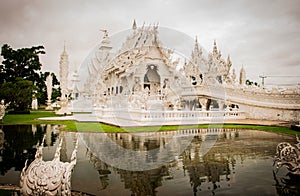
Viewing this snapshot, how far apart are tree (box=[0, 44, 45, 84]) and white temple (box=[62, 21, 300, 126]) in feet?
47.6

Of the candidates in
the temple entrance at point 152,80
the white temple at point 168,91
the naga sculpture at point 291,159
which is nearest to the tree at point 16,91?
the white temple at point 168,91

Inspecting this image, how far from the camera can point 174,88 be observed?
2484 centimetres

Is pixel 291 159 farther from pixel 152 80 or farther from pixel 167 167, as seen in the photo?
pixel 152 80

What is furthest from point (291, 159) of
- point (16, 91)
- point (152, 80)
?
point (16, 91)

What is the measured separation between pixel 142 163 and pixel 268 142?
5.68 meters

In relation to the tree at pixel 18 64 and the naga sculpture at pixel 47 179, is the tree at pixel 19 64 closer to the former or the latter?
the tree at pixel 18 64

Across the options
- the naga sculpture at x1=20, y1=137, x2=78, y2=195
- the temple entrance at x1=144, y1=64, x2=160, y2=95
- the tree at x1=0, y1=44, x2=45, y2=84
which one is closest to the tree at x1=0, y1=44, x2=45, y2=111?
the tree at x1=0, y1=44, x2=45, y2=84

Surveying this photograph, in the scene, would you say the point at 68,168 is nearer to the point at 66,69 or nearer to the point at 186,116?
the point at 186,116

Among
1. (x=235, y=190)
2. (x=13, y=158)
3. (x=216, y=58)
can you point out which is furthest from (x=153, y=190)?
(x=216, y=58)

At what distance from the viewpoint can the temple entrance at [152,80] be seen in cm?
2582

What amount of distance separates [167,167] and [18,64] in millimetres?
40911

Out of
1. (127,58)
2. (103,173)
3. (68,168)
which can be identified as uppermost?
(127,58)

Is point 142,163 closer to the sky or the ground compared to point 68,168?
closer to the ground

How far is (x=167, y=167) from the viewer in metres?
6.30
